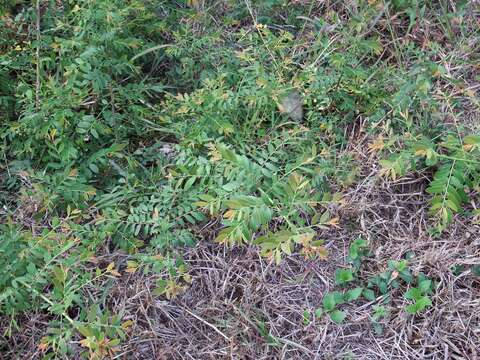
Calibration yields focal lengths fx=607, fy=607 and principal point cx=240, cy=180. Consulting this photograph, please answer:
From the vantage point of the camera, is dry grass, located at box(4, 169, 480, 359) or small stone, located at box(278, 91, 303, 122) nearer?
dry grass, located at box(4, 169, 480, 359)

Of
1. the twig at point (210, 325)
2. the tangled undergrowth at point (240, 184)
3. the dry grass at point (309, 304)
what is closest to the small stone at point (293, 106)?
the tangled undergrowth at point (240, 184)

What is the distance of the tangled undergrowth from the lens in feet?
7.39

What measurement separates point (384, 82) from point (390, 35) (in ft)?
1.39

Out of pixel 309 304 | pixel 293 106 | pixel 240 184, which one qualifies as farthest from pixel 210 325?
pixel 293 106

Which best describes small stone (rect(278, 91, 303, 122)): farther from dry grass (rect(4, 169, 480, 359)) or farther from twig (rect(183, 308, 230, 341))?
twig (rect(183, 308, 230, 341))

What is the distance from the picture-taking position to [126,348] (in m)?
2.25

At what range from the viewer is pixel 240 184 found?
2336 mm

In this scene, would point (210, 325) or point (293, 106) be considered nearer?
point (210, 325)

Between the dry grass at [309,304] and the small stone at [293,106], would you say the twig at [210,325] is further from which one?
the small stone at [293,106]

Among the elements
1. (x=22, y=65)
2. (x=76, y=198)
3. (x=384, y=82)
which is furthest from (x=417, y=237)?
(x=22, y=65)

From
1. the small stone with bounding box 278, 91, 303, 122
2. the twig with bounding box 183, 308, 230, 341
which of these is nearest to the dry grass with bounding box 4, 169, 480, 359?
the twig with bounding box 183, 308, 230, 341

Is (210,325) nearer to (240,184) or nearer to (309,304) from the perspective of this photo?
(309,304)

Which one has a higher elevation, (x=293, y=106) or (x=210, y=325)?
(x=293, y=106)

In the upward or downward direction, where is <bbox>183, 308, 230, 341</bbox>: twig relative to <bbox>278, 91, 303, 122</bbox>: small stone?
downward
